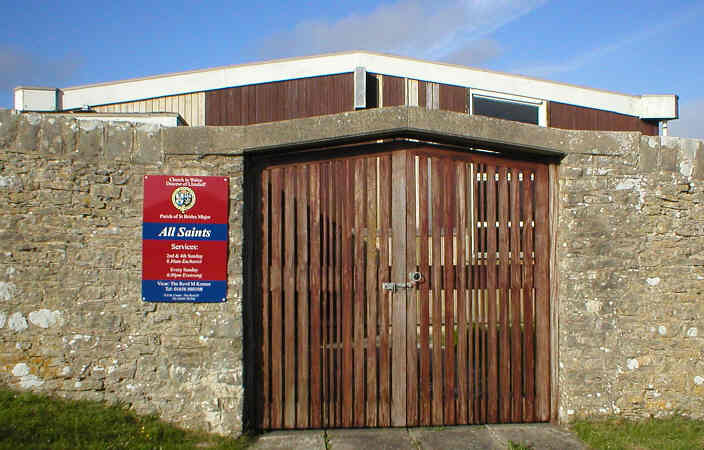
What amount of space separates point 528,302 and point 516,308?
0.43 feet

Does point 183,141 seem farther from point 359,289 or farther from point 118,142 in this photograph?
point 359,289

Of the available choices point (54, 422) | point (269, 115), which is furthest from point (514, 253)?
point (269, 115)

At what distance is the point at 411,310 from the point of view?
4461mm

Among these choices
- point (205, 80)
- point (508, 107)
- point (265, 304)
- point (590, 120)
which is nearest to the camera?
point (265, 304)

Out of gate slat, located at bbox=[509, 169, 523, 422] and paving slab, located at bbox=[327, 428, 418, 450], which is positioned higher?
gate slat, located at bbox=[509, 169, 523, 422]

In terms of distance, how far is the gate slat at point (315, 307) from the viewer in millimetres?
4395

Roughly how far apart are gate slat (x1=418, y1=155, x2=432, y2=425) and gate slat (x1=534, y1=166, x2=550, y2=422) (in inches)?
41.1

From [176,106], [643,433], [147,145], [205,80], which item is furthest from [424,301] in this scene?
[176,106]

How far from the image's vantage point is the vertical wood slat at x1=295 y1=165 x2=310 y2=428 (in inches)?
173

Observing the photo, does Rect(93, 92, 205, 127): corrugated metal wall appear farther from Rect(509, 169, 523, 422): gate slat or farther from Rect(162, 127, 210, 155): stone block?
Rect(509, 169, 523, 422): gate slat

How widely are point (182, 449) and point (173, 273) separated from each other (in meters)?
1.40

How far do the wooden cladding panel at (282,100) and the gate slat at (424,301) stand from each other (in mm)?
4982

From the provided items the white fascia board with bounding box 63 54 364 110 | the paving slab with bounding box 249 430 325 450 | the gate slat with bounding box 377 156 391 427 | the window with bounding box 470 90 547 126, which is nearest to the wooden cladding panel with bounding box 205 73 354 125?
the white fascia board with bounding box 63 54 364 110

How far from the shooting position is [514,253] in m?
4.54
